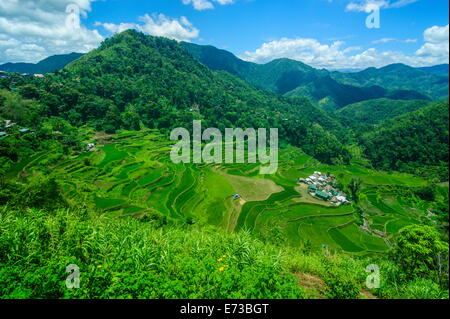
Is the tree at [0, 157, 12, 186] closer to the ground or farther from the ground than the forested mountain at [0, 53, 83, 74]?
closer to the ground

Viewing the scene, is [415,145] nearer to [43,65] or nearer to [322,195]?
[322,195]

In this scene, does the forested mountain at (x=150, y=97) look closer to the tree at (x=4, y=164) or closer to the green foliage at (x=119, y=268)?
the tree at (x=4, y=164)

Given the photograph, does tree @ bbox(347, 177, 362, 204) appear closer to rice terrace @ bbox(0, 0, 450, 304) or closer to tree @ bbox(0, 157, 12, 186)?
rice terrace @ bbox(0, 0, 450, 304)

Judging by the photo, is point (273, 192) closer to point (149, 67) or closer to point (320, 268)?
point (320, 268)

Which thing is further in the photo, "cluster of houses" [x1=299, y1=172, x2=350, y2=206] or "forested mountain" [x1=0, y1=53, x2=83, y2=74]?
"forested mountain" [x1=0, y1=53, x2=83, y2=74]

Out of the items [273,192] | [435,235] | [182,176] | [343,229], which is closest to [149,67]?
[182,176]

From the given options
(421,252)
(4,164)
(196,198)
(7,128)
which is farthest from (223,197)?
(7,128)

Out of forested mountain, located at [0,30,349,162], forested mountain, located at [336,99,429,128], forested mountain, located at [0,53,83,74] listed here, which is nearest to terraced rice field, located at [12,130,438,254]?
forested mountain, located at [0,30,349,162]
